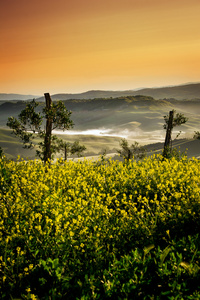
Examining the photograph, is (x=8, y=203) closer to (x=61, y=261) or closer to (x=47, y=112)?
(x=61, y=261)

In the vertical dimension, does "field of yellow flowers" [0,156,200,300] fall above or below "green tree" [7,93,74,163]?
below

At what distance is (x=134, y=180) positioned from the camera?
856 centimetres

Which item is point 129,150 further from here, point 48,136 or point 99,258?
point 99,258

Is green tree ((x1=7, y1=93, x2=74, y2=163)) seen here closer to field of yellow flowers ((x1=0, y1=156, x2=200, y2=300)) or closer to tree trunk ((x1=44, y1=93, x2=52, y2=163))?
tree trunk ((x1=44, y1=93, x2=52, y2=163))

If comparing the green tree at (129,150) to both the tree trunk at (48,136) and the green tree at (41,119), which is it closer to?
the green tree at (41,119)

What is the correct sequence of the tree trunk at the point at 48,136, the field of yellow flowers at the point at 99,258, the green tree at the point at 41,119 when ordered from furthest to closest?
the green tree at the point at 41,119, the tree trunk at the point at 48,136, the field of yellow flowers at the point at 99,258

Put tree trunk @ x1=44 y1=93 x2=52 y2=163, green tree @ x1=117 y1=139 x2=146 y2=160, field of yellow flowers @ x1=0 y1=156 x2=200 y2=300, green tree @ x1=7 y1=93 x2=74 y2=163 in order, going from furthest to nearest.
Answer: green tree @ x1=117 y1=139 x2=146 y2=160 < green tree @ x1=7 y1=93 x2=74 y2=163 < tree trunk @ x1=44 y1=93 x2=52 y2=163 < field of yellow flowers @ x1=0 y1=156 x2=200 y2=300

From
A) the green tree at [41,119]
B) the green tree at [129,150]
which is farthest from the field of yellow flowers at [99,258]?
the green tree at [129,150]

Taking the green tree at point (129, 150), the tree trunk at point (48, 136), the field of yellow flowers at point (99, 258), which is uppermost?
the tree trunk at point (48, 136)

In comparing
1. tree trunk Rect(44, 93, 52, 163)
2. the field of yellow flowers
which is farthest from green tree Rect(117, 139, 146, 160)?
the field of yellow flowers

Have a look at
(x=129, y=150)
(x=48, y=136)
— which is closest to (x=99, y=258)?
(x=48, y=136)

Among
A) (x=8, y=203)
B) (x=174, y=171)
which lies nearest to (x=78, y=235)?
(x=8, y=203)

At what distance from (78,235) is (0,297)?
167 cm

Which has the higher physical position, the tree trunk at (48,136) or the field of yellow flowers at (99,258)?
the tree trunk at (48,136)
